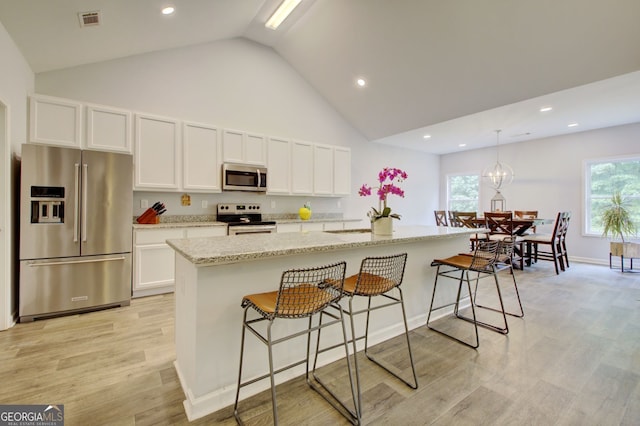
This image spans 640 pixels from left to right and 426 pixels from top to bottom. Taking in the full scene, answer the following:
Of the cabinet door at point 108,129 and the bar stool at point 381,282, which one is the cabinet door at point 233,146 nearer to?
the cabinet door at point 108,129

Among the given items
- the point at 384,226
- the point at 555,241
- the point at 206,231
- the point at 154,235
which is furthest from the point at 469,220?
the point at 154,235

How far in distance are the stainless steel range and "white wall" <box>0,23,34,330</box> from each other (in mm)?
2116

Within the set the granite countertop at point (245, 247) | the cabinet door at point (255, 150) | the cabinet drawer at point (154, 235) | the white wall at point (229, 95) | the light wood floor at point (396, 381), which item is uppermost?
the white wall at point (229, 95)

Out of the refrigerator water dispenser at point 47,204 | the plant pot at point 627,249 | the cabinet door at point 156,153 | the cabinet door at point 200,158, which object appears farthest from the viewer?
the plant pot at point 627,249

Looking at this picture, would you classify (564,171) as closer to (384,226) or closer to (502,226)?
(502,226)

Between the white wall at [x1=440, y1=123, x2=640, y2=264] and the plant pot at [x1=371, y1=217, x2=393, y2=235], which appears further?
the white wall at [x1=440, y1=123, x2=640, y2=264]

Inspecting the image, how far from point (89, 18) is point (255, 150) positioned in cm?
237

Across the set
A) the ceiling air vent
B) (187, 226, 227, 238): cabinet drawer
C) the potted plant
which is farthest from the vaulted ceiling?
(187, 226, 227, 238): cabinet drawer

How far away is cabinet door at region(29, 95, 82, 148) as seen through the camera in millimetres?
3084

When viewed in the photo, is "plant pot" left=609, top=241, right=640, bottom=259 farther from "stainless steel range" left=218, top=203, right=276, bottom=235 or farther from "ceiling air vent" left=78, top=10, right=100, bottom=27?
"ceiling air vent" left=78, top=10, right=100, bottom=27

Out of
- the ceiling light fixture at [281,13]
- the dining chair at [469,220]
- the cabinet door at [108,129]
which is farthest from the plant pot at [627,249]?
the cabinet door at [108,129]

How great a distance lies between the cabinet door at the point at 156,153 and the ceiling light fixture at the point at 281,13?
2.10 metres

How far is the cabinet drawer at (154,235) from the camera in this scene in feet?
11.3

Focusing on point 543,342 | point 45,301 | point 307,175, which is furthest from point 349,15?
point 45,301
